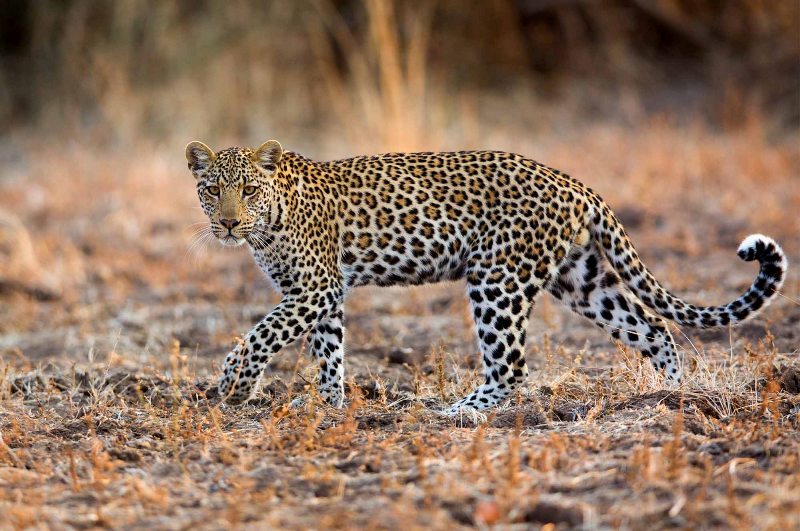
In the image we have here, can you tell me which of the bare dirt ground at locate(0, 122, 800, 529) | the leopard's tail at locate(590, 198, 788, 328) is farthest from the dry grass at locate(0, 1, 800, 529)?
the leopard's tail at locate(590, 198, 788, 328)

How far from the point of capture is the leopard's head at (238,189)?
6.82 meters

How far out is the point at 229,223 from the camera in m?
6.80

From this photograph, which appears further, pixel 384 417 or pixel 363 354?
pixel 363 354

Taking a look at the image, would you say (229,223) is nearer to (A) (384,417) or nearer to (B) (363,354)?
(A) (384,417)

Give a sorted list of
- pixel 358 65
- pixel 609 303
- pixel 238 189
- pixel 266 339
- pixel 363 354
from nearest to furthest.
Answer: pixel 266 339, pixel 238 189, pixel 609 303, pixel 363 354, pixel 358 65

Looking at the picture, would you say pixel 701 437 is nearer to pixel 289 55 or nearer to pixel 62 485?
pixel 62 485

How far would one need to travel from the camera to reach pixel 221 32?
760 inches

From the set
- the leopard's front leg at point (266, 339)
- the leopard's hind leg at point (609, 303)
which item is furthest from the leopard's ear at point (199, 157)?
the leopard's hind leg at point (609, 303)

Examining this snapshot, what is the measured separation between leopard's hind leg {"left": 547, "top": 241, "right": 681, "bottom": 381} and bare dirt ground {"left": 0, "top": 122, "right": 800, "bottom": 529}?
20 cm

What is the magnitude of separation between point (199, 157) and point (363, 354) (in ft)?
7.22

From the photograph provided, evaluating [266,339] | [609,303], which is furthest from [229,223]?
[609,303]

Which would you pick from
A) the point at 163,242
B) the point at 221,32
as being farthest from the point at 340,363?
the point at 221,32

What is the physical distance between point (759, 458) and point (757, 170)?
9497mm

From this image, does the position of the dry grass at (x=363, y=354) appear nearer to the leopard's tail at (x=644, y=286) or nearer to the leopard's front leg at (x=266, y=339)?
the leopard's front leg at (x=266, y=339)
